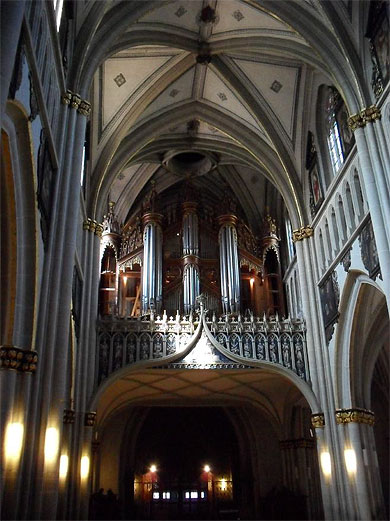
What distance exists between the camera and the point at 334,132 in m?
18.2

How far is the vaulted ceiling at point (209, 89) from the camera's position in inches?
693

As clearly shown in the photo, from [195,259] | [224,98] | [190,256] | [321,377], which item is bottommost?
[321,377]

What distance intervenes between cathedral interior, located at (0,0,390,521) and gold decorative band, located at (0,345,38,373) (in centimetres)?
4

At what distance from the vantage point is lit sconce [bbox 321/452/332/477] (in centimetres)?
1642

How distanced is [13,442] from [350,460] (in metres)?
10.4

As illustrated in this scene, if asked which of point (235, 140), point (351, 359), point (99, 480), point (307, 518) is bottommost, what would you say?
point (307, 518)

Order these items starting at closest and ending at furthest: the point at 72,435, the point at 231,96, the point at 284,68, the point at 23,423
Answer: the point at 23,423
the point at 72,435
the point at 284,68
the point at 231,96

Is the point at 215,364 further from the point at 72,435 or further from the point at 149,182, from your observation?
the point at 149,182

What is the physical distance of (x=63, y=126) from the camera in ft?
42.5

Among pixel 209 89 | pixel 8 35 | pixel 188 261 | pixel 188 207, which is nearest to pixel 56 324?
pixel 8 35

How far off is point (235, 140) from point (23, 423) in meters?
15.4

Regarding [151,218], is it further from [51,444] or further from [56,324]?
[51,444]

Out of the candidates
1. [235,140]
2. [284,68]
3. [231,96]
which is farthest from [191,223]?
[284,68]

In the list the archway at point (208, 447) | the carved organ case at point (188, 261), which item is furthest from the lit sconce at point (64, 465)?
the carved organ case at point (188, 261)
